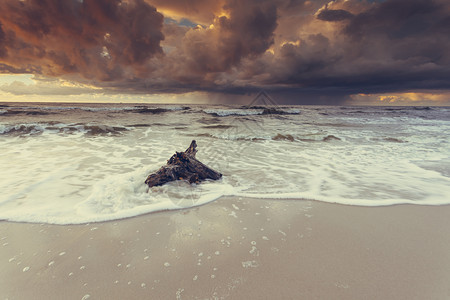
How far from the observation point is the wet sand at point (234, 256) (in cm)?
195

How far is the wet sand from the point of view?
195 cm

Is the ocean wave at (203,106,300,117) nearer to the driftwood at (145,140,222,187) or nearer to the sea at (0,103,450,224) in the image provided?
the sea at (0,103,450,224)

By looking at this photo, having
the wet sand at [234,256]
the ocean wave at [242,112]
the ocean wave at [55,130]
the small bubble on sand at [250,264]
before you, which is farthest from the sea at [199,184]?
the ocean wave at [242,112]

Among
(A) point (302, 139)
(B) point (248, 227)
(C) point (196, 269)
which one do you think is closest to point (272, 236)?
(B) point (248, 227)

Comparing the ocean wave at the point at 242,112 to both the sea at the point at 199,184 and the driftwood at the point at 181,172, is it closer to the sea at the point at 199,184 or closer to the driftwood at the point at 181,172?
the sea at the point at 199,184

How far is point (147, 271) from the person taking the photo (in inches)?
85.1

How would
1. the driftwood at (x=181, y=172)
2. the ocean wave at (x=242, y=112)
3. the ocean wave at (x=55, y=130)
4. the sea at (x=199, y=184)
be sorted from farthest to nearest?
1. the ocean wave at (x=242, y=112)
2. the ocean wave at (x=55, y=130)
3. the driftwood at (x=181, y=172)
4. the sea at (x=199, y=184)

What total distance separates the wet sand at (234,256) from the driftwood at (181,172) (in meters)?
1.23

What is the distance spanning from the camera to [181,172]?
4.70 meters

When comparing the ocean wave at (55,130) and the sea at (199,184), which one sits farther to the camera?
the ocean wave at (55,130)

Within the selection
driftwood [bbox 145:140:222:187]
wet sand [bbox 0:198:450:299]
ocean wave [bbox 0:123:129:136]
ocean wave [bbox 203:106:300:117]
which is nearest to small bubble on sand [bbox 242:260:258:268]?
wet sand [bbox 0:198:450:299]

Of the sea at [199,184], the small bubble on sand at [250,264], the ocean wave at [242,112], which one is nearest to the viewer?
the small bubble on sand at [250,264]

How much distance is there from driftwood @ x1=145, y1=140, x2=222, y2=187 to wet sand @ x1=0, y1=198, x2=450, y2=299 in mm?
1234

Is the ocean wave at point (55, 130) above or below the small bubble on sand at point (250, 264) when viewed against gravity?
below
